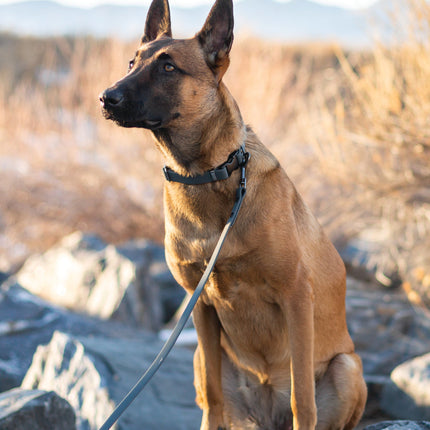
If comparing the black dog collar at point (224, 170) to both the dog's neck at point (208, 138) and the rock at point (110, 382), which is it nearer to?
the dog's neck at point (208, 138)

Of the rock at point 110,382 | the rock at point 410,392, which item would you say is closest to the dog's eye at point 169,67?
the rock at point 110,382

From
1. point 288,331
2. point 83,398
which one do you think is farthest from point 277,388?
point 83,398

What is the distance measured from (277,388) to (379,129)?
11.1ft

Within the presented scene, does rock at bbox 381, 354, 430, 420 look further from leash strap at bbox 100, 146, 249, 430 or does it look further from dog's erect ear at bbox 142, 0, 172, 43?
dog's erect ear at bbox 142, 0, 172, 43

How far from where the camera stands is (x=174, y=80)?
2.13 meters

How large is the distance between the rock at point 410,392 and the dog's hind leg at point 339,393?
0.90 meters

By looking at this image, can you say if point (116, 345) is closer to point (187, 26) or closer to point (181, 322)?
point (181, 322)

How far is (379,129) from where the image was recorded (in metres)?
5.11

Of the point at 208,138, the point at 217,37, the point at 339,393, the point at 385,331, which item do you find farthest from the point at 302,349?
the point at 385,331

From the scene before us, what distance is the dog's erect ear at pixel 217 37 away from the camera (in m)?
2.19

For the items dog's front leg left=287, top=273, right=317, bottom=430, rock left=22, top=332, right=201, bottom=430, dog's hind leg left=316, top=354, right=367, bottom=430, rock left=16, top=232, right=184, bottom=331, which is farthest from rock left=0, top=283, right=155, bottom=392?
dog's front leg left=287, top=273, right=317, bottom=430

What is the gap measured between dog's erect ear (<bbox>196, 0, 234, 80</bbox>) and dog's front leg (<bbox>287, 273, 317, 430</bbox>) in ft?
3.18

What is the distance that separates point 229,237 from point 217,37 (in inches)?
34.1

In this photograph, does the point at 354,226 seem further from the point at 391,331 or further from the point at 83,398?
the point at 83,398
